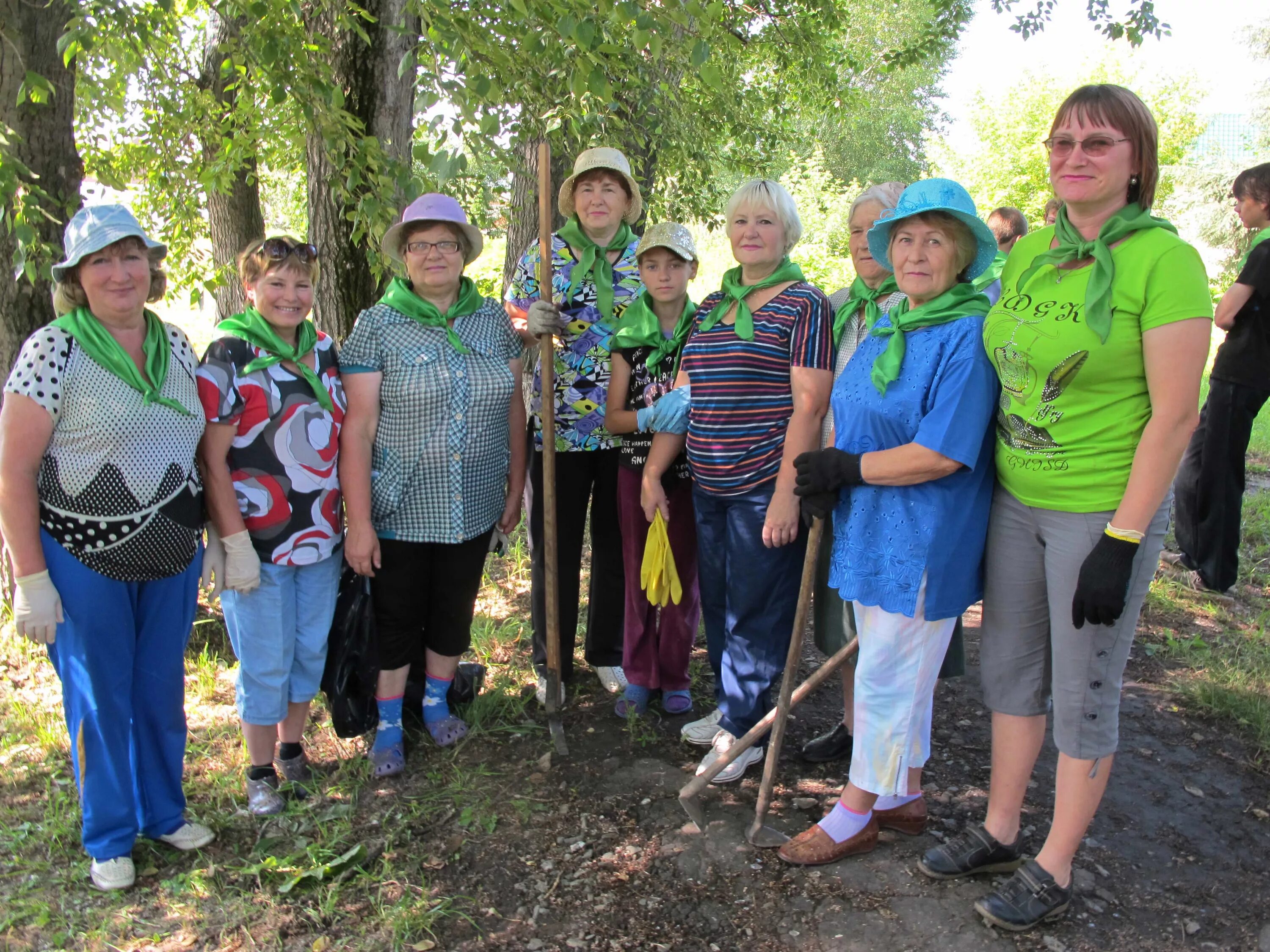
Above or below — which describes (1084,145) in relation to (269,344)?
above

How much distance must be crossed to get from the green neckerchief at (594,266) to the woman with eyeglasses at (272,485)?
1.00m

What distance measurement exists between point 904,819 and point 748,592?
2.85 ft

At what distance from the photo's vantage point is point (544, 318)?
3.48 metres

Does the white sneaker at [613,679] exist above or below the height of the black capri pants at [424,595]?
below

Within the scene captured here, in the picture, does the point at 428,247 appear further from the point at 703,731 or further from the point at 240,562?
the point at 703,731

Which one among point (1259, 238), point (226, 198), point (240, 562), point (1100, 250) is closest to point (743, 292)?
point (1100, 250)

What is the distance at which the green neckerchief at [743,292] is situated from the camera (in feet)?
10.00

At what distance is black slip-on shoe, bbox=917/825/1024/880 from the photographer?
2.72m

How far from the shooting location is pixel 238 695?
123 inches

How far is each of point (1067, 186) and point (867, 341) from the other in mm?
655

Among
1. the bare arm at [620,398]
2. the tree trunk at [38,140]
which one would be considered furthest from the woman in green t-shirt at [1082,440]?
the tree trunk at [38,140]

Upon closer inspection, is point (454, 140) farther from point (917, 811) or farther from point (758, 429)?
point (917, 811)

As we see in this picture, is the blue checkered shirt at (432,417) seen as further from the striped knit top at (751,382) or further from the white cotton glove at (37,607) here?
the white cotton glove at (37,607)

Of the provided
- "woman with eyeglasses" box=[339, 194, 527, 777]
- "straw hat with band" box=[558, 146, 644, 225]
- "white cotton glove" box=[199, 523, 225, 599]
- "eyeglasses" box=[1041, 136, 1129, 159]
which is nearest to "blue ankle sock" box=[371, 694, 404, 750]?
"woman with eyeglasses" box=[339, 194, 527, 777]
